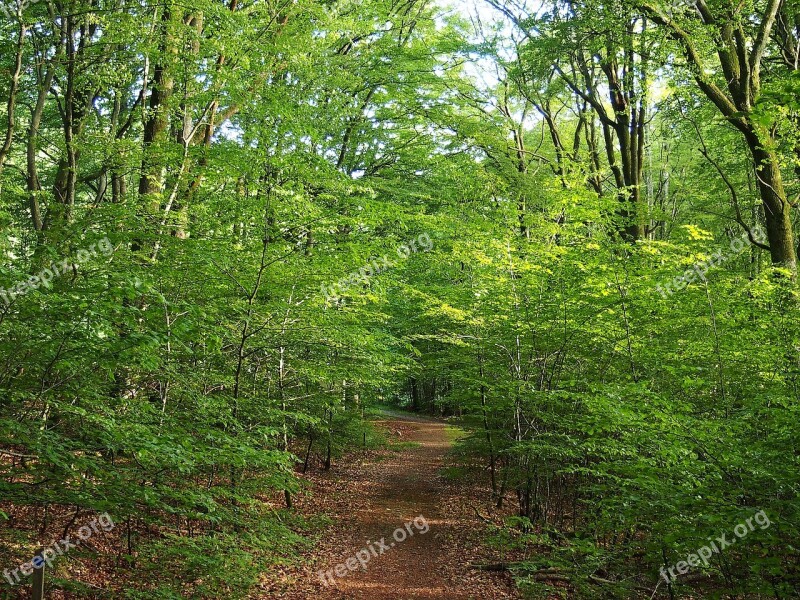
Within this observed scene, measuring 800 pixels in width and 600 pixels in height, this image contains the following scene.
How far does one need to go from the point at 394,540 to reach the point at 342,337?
14.0 ft

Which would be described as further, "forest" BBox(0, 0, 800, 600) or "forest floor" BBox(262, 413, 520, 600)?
"forest floor" BBox(262, 413, 520, 600)

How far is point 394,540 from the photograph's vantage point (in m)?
9.26

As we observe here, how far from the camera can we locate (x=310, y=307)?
25.2ft

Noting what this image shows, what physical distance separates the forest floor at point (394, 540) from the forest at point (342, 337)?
0.24 feet

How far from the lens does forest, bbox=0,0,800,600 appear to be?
4074 mm

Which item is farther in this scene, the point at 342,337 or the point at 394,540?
the point at 394,540

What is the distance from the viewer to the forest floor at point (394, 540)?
7.20 metres

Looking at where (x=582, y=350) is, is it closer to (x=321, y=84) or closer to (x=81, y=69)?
(x=321, y=84)

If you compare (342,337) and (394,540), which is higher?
(342,337)

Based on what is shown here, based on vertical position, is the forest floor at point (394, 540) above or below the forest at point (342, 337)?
below

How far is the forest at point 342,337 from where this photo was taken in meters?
4.07

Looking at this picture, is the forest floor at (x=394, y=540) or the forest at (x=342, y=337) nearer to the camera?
the forest at (x=342, y=337)

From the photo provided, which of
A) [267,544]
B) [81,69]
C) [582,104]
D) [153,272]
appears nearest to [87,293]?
[153,272]

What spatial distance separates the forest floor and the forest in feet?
0.24
